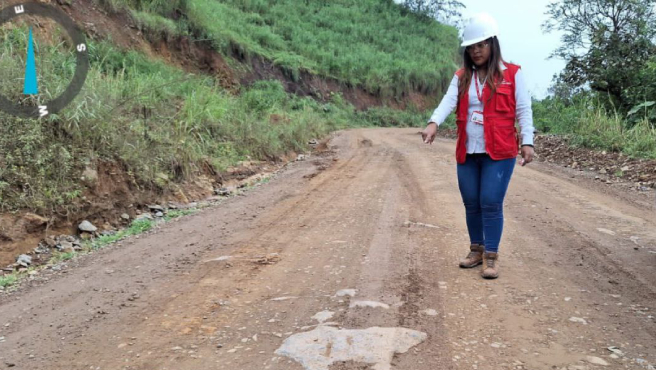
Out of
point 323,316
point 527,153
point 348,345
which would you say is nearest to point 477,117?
point 527,153

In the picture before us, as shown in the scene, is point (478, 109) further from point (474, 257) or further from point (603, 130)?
point (603, 130)

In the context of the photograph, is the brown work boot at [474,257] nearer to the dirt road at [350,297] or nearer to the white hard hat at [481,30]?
the dirt road at [350,297]

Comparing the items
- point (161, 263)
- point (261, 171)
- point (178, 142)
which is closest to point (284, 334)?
point (161, 263)

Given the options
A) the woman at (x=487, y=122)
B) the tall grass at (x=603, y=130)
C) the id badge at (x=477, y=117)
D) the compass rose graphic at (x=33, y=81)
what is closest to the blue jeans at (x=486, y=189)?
the woman at (x=487, y=122)

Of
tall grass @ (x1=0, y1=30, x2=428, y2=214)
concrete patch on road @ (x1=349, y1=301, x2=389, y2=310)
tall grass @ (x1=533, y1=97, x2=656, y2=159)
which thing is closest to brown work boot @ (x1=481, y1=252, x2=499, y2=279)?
concrete patch on road @ (x1=349, y1=301, x2=389, y2=310)

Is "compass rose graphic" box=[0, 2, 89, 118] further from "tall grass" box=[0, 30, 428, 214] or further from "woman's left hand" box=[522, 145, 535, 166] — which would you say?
"woman's left hand" box=[522, 145, 535, 166]

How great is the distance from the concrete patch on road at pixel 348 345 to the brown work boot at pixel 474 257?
48.4 inches

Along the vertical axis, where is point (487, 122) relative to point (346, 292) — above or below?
above

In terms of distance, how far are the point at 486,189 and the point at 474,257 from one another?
0.54 meters

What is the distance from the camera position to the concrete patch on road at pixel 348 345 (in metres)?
2.43

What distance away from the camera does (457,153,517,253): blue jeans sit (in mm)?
3625

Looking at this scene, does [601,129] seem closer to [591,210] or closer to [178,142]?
[591,210]

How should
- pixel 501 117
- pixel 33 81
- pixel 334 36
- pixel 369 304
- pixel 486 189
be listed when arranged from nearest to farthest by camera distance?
pixel 369 304
pixel 501 117
pixel 486 189
pixel 33 81
pixel 334 36

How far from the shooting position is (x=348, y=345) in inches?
101
